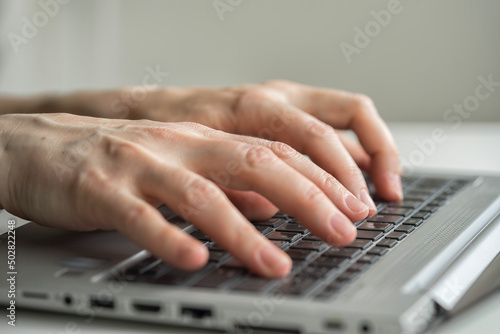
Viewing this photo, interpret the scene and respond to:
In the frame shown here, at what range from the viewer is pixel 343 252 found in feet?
2.17

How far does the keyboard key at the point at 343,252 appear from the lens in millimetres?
650

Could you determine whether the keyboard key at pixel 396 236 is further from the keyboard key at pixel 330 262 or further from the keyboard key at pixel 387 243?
the keyboard key at pixel 330 262

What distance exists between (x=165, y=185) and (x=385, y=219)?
309mm

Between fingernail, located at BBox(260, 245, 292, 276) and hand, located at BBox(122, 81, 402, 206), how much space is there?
316mm

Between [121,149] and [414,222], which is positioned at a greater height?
[121,149]

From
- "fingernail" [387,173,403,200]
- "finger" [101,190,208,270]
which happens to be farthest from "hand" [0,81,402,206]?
"finger" [101,190,208,270]

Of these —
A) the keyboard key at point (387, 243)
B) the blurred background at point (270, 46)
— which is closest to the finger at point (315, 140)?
the keyboard key at point (387, 243)

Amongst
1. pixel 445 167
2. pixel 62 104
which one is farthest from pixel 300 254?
pixel 62 104

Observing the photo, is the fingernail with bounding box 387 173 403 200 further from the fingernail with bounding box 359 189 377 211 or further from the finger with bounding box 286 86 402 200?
the fingernail with bounding box 359 189 377 211

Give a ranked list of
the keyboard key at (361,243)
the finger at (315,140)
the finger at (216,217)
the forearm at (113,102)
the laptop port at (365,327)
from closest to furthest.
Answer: the laptop port at (365,327)
the finger at (216,217)
the keyboard key at (361,243)
the finger at (315,140)
the forearm at (113,102)

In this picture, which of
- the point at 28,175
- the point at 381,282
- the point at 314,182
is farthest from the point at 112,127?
the point at 381,282

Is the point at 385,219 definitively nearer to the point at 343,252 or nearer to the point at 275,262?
the point at 343,252

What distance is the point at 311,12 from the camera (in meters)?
2.54

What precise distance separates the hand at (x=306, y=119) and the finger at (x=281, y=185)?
0.63 feet
